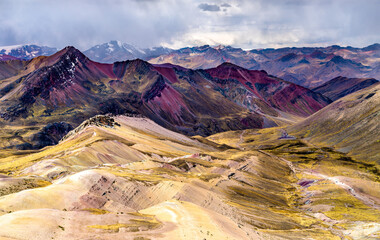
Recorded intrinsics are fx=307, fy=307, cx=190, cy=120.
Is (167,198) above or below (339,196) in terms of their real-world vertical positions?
below

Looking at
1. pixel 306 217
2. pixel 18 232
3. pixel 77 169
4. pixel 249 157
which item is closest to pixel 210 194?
pixel 306 217

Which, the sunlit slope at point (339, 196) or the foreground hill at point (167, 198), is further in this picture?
the sunlit slope at point (339, 196)

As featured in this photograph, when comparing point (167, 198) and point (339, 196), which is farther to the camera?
point (339, 196)

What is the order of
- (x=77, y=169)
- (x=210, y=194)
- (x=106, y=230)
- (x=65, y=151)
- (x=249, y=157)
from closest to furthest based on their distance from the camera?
(x=106, y=230) < (x=210, y=194) < (x=77, y=169) < (x=65, y=151) < (x=249, y=157)

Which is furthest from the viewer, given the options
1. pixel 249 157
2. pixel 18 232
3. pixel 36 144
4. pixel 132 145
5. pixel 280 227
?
pixel 36 144

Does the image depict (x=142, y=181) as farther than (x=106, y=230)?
Yes

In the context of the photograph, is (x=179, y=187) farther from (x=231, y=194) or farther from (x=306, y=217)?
(x=306, y=217)

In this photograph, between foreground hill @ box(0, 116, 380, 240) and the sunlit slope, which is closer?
foreground hill @ box(0, 116, 380, 240)

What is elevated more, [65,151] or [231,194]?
[231,194]
